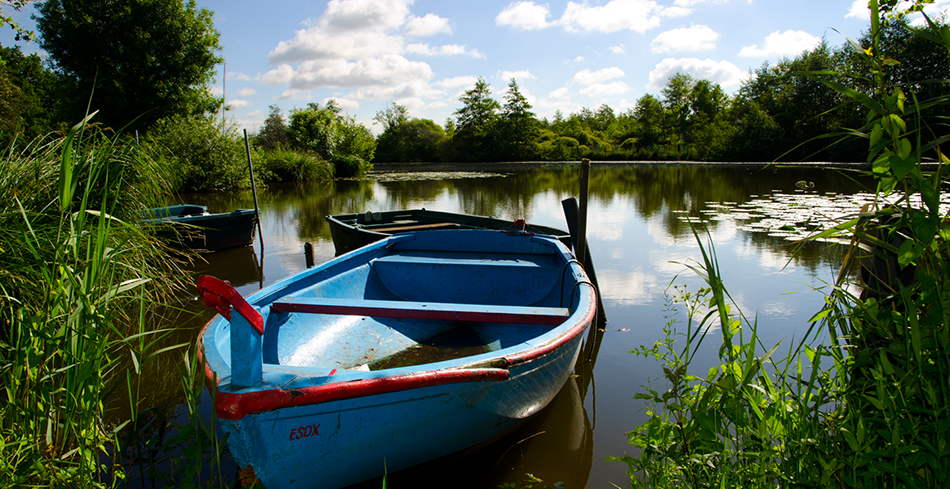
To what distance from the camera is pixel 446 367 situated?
2184 millimetres

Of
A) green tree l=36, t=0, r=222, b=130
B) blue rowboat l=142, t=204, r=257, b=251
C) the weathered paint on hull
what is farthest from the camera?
green tree l=36, t=0, r=222, b=130

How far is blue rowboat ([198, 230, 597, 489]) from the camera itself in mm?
1954

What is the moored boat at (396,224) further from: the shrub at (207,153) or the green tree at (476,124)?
the green tree at (476,124)

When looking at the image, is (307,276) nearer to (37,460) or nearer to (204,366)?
(204,366)

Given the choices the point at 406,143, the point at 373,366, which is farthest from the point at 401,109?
the point at 373,366

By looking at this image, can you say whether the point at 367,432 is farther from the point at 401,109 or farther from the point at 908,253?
the point at 401,109

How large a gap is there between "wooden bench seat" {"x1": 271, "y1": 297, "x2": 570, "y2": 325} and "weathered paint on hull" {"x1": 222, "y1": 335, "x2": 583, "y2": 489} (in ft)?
1.57

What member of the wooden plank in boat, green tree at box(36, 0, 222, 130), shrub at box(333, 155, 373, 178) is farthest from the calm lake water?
shrub at box(333, 155, 373, 178)

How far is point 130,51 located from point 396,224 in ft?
66.7

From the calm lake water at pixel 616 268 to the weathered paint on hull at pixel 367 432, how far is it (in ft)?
0.71

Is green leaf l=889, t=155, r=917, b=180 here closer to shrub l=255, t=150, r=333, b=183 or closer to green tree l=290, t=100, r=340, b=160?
shrub l=255, t=150, r=333, b=183

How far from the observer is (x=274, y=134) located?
42.7 meters

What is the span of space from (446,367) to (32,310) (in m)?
2.35

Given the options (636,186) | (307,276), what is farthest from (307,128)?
(307,276)
